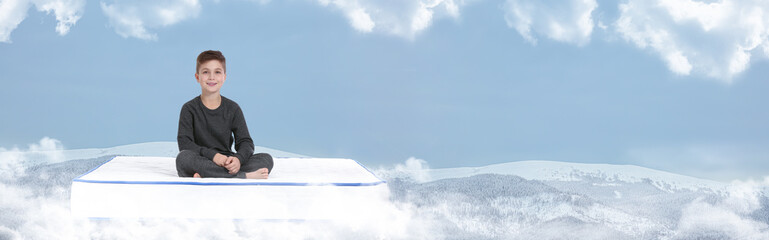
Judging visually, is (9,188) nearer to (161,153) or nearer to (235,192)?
(161,153)

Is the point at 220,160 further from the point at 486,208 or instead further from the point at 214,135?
the point at 486,208

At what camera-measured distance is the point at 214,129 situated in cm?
269

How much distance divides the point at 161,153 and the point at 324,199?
1579 mm

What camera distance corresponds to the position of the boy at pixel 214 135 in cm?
250

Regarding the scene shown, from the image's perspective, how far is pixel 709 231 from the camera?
260 centimetres

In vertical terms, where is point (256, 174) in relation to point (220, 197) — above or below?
above

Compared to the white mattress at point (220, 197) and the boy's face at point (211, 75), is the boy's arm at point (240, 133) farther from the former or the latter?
the white mattress at point (220, 197)

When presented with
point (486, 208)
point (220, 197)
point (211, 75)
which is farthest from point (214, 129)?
point (486, 208)

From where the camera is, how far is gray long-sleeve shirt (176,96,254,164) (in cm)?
265

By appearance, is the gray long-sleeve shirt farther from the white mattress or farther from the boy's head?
the white mattress

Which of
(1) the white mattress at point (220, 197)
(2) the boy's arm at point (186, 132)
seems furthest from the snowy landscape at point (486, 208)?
(2) the boy's arm at point (186, 132)

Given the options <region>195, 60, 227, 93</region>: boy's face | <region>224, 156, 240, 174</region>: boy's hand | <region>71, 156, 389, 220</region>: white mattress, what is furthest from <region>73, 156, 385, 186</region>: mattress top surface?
<region>195, 60, 227, 93</region>: boy's face

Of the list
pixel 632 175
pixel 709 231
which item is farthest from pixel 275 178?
pixel 632 175

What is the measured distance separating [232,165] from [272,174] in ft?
0.83
